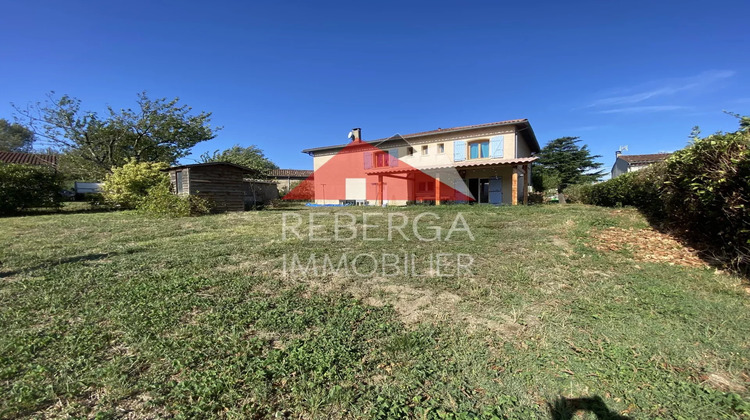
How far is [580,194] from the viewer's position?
1769cm

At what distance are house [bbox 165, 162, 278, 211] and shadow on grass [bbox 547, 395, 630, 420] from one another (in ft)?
→ 49.1

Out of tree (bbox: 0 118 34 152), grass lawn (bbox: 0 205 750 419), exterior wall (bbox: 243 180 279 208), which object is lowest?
Result: grass lawn (bbox: 0 205 750 419)

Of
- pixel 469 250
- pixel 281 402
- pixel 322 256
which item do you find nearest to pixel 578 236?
pixel 469 250

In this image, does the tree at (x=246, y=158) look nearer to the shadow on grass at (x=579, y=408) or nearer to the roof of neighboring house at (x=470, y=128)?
the roof of neighboring house at (x=470, y=128)

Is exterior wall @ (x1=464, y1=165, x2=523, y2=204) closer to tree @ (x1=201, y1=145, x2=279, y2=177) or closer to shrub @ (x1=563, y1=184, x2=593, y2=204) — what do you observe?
shrub @ (x1=563, y1=184, x2=593, y2=204)

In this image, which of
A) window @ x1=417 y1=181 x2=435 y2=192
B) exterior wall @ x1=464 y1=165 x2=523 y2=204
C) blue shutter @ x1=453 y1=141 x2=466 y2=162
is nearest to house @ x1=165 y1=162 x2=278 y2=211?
window @ x1=417 y1=181 x2=435 y2=192

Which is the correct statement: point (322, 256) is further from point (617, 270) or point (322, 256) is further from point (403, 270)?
point (617, 270)

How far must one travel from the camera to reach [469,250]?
5.74 metres

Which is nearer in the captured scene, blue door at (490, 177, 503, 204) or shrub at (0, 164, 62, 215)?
shrub at (0, 164, 62, 215)

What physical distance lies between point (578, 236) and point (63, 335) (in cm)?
813

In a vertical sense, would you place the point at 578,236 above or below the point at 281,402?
above

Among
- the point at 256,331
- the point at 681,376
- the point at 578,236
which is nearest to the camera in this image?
the point at 681,376

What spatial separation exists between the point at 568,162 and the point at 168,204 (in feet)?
137

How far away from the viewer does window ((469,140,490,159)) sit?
17359 mm
